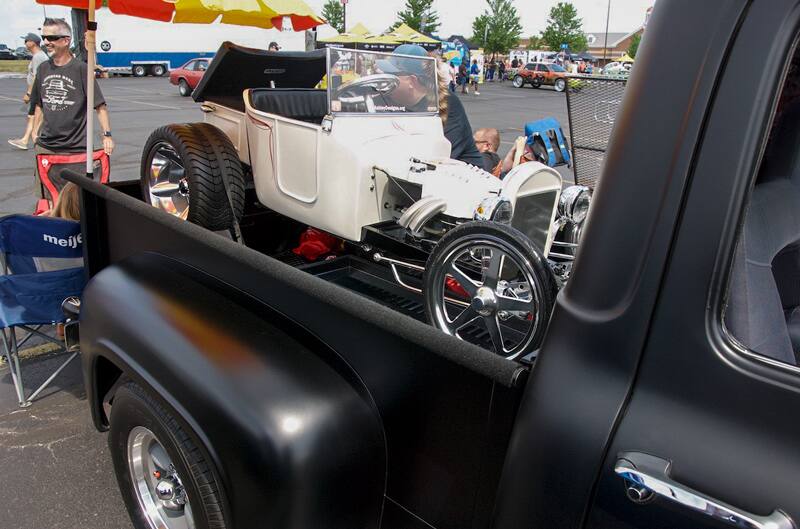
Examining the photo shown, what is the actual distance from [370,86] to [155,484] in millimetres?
2402

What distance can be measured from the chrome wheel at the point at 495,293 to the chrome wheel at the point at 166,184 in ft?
5.53

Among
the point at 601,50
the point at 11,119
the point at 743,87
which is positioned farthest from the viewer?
the point at 601,50

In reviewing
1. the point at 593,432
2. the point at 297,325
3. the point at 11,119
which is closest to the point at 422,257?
the point at 297,325

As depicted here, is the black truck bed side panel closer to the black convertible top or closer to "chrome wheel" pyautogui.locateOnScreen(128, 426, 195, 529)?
"chrome wheel" pyautogui.locateOnScreen(128, 426, 195, 529)

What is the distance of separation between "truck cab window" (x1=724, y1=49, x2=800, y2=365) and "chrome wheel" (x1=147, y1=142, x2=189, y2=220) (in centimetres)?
295

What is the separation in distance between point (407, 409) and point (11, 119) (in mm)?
16780

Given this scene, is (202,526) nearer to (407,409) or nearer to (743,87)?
(407,409)

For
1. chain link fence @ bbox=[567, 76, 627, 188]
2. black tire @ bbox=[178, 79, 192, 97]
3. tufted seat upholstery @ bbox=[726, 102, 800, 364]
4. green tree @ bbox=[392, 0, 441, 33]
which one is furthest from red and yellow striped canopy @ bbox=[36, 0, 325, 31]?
green tree @ bbox=[392, 0, 441, 33]

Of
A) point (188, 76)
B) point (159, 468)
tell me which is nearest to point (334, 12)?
point (188, 76)

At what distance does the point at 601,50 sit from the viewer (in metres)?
86.5

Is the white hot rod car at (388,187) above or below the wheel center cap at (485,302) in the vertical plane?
above

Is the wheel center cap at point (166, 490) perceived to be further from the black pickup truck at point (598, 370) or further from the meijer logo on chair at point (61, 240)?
the meijer logo on chair at point (61, 240)

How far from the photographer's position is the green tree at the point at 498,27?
58.4 meters

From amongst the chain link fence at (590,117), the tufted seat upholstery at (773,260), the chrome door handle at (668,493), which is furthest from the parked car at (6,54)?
the chrome door handle at (668,493)
